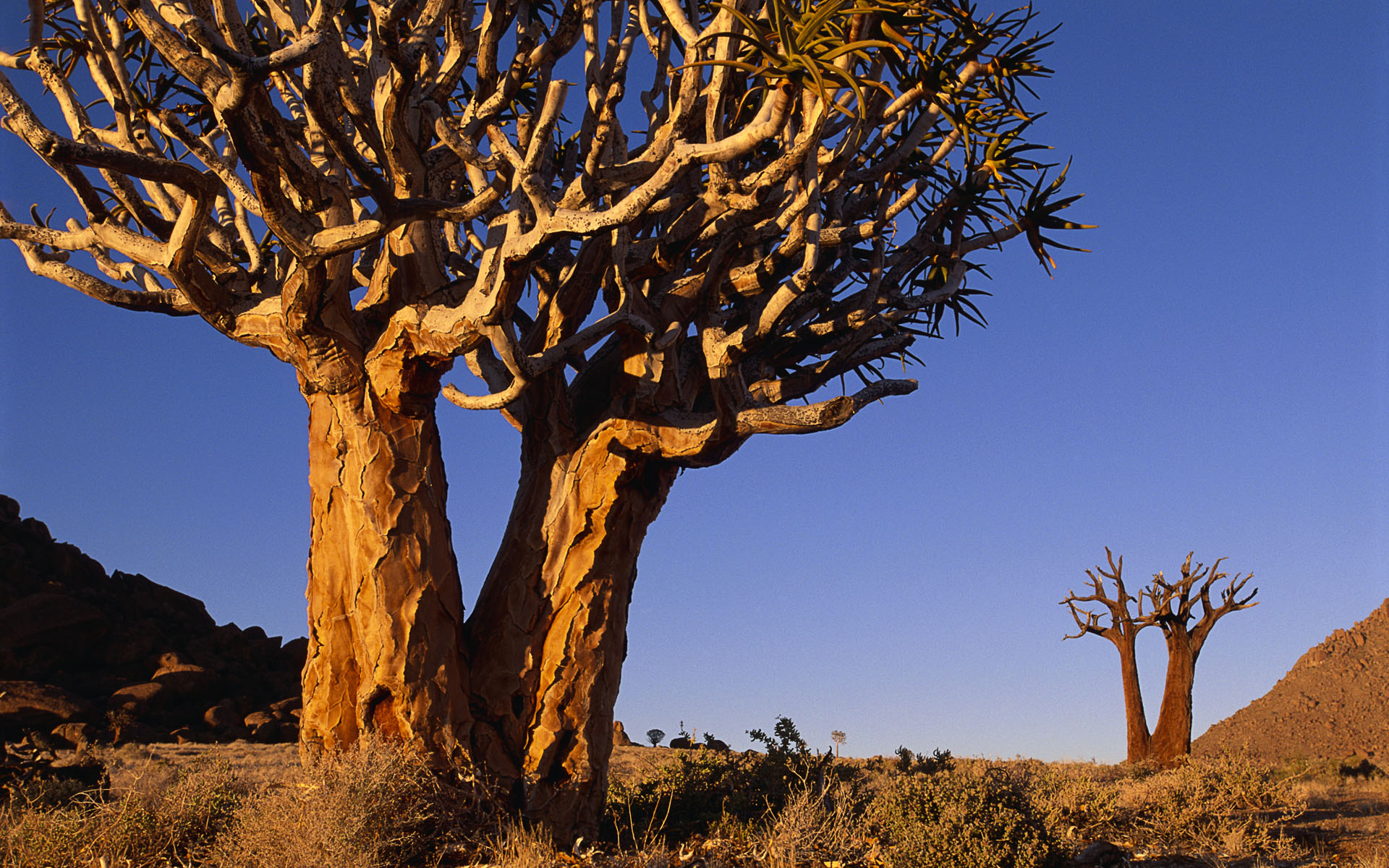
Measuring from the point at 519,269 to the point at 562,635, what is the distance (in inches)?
A: 125

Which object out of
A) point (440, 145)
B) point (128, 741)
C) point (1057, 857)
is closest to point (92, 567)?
point (128, 741)

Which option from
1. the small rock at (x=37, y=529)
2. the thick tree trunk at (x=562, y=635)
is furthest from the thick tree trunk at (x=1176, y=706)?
the small rock at (x=37, y=529)

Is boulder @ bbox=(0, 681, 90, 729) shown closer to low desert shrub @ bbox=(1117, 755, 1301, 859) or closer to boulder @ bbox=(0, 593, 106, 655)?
boulder @ bbox=(0, 593, 106, 655)

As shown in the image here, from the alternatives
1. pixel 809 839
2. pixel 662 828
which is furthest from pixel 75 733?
pixel 809 839

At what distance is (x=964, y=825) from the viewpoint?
7281mm

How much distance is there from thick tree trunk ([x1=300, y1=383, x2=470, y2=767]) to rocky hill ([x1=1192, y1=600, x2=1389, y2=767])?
3529 cm

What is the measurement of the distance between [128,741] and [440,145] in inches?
711

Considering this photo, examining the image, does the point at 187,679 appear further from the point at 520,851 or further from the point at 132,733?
the point at 520,851

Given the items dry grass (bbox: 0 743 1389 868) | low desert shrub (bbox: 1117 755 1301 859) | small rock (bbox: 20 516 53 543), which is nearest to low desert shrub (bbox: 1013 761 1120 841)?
dry grass (bbox: 0 743 1389 868)

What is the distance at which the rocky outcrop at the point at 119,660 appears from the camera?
21688 millimetres

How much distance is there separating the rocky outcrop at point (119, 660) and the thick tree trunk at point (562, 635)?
52.8 feet

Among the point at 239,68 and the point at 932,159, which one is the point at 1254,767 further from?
the point at 239,68

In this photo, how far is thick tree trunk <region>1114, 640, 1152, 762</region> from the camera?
20516 mm

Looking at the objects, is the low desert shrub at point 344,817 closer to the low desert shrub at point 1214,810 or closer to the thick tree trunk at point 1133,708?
the low desert shrub at point 1214,810
